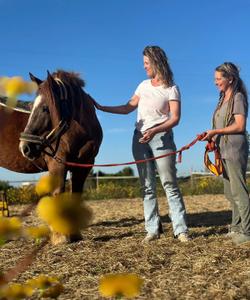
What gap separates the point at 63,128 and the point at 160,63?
44.1 inches

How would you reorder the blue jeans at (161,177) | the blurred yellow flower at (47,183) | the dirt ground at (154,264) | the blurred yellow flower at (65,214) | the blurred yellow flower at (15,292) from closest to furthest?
the blurred yellow flower at (65,214) < the blurred yellow flower at (47,183) < the blurred yellow flower at (15,292) < the dirt ground at (154,264) < the blue jeans at (161,177)

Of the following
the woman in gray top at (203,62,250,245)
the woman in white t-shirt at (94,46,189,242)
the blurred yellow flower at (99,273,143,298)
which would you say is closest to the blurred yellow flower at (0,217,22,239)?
the blurred yellow flower at (99,273,143,298)

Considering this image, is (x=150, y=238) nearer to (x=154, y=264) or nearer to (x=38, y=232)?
(x=154, y=264)

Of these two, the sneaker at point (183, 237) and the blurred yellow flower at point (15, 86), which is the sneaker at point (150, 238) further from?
the blurred yellow flower at point (15, 86)

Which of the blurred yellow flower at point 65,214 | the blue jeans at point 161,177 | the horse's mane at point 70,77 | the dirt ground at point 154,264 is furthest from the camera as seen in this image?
the horse's mane at point 70,77

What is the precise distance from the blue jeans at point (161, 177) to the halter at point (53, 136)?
75 centimetres

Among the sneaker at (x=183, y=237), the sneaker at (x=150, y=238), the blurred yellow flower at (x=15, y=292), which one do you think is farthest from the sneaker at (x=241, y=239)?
the blurred yellow flower at (x=15, y=292)

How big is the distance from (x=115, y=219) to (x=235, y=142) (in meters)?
3.71

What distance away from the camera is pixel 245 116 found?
410cm

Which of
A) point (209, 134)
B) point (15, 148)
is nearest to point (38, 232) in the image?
point (209, 134)

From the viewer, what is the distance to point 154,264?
11.2 feet

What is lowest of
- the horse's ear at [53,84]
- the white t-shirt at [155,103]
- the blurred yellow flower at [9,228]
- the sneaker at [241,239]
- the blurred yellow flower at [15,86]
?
the sneaker at [241,239]

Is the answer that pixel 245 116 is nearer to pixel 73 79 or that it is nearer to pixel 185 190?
pixel 73 79

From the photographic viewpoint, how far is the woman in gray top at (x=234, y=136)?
4102 mm
